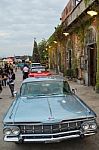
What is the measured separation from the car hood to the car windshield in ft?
1.32

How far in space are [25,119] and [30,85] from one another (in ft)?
8.47

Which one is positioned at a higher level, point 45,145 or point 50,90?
point 50,90

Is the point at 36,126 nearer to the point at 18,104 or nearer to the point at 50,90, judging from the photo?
the point at 18,104

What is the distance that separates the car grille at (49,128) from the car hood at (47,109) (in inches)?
4.6

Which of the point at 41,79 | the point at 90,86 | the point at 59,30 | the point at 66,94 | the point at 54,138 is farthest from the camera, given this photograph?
the point at 59,30

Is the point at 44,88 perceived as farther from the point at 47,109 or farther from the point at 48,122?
the point at 48,122

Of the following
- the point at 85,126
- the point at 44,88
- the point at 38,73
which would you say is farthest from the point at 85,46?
the point at 85,126

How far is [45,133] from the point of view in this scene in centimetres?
678

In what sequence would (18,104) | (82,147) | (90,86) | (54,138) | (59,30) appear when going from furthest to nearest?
(59,30) → (90,86) → (18,104) → (82,147) → (54,138)

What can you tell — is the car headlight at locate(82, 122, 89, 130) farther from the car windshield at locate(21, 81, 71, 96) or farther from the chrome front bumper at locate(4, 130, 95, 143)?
the car windshield at locate(21, 81, 71, 96)

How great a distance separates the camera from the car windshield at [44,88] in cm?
909

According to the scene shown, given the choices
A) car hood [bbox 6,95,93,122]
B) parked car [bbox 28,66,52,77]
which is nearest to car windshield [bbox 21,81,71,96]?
car hood [bbox 6,95,93,122]

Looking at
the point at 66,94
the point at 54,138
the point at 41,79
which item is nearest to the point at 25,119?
the point at 54,138

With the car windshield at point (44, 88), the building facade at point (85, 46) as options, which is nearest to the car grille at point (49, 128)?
the car windshield at point (44, 88)
